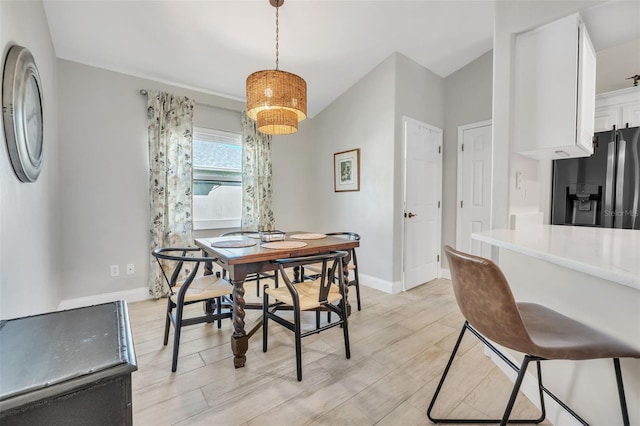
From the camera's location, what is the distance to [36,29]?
1.87m

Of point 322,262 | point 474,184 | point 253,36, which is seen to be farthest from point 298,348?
point 474,184

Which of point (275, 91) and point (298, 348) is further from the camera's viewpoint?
point (275, 91)

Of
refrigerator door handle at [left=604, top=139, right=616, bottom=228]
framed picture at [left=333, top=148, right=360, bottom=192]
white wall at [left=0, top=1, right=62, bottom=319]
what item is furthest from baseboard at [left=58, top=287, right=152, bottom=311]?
refrigerator door handle at [left=604, top=139, right=616, bottom=228]

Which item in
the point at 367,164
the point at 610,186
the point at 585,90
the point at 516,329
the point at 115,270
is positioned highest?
the point at 585,90

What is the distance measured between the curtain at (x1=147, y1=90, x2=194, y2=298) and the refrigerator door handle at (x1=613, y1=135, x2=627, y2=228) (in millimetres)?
4340

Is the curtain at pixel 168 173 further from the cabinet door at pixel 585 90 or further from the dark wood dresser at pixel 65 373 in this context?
the cabinet door at pixel 585 90

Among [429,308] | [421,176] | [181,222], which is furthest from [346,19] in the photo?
[429,308]

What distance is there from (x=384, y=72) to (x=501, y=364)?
3055 millimetres

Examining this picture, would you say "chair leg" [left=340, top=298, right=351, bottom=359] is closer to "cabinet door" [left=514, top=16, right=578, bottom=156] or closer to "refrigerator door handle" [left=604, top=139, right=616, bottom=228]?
"cabinet door" [left=514, top=16, right=578, bottom=156]

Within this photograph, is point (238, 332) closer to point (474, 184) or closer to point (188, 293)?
point (188, 293)

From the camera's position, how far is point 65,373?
588 mm

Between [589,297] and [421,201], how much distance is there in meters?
2.42

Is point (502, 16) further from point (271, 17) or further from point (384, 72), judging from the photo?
point (271, 17)

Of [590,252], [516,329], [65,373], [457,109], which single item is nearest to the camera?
[65,373]
